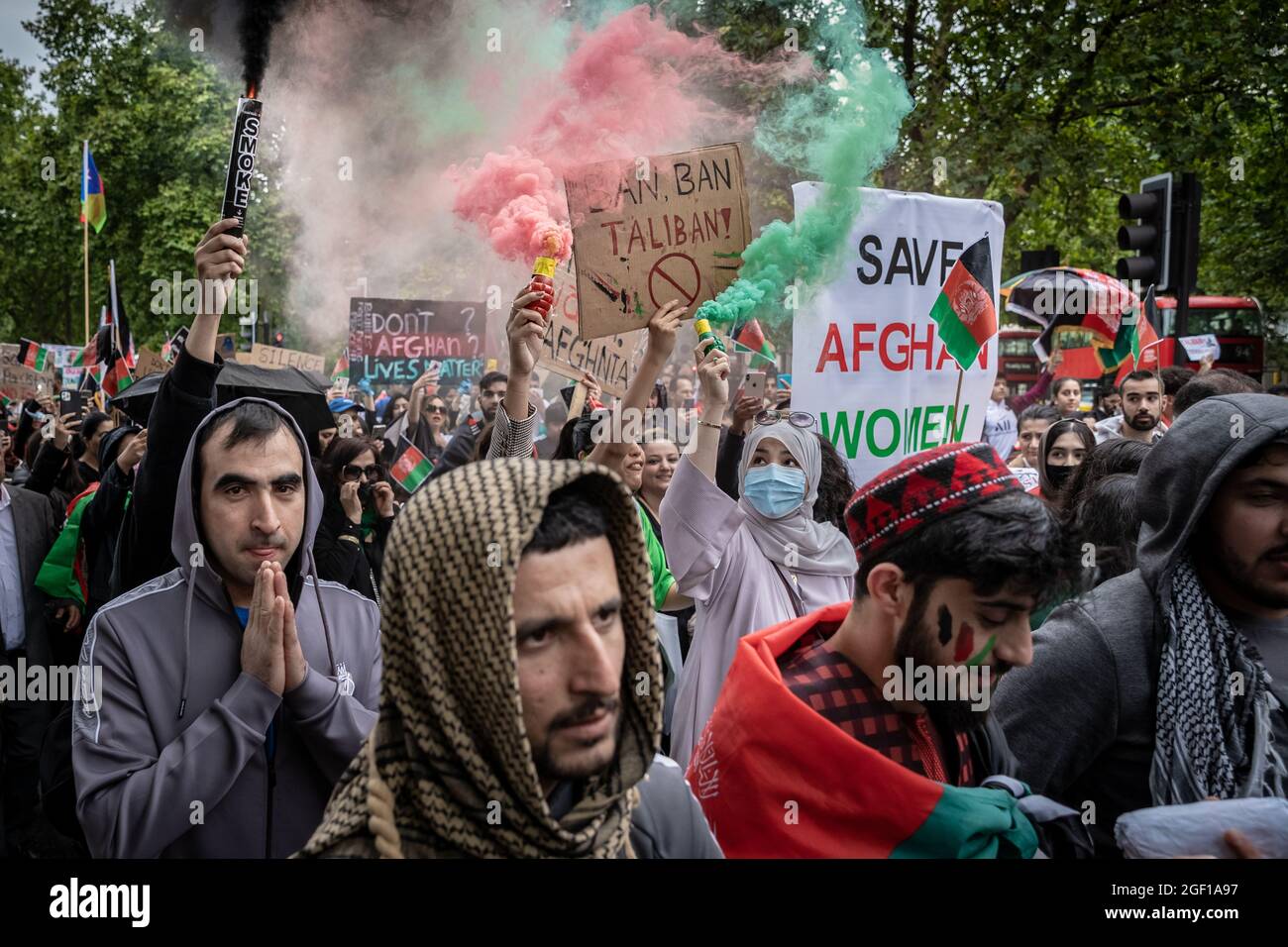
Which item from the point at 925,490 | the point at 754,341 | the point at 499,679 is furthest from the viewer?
the point at 754,341

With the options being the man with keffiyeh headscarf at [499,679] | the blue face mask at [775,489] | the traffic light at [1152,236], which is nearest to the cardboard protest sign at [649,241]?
the blue face mask at [775,489]

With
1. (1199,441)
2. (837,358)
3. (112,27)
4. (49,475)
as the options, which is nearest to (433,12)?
(837,358)

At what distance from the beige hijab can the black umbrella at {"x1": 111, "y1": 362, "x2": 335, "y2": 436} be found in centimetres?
226

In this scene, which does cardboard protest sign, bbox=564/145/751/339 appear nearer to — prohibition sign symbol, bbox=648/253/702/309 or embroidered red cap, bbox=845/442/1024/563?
prohibition sign symbol, bbox=648/253/702/309

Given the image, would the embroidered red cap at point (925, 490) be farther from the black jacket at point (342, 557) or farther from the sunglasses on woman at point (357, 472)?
the sunglasses on woman at point (357, 472)

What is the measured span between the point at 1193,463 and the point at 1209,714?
0.56m

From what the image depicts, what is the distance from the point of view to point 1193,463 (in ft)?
8.81

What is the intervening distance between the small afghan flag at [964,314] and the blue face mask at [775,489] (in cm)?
155

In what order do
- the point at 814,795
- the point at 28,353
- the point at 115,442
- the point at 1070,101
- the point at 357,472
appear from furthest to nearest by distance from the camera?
the point at 28,353
the point at 1070,101
the point at 357,472
the point at 115,442
the point at 814,795

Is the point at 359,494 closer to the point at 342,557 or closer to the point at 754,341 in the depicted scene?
the point at 342,557

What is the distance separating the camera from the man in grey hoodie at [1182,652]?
100 inches

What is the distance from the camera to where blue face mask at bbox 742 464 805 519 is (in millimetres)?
4094

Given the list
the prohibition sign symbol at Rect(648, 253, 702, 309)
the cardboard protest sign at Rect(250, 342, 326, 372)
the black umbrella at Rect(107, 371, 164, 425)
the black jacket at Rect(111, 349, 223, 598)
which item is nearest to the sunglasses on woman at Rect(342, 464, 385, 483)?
the black umbrella at Rect(107, 371, 164, 425)

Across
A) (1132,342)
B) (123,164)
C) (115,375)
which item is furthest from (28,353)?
(123,164)
